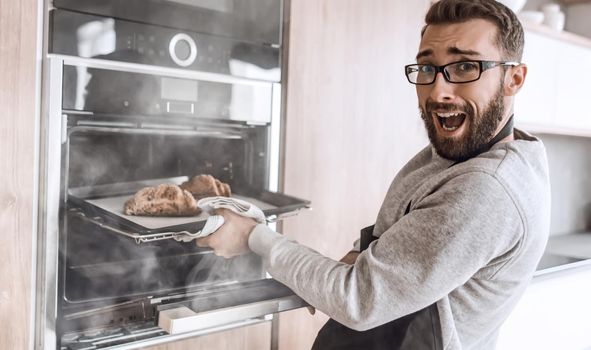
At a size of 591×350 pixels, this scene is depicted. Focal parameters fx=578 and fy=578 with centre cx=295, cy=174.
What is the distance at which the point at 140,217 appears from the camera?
1113 millimetres

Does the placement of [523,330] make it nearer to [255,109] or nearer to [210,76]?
[255,109]

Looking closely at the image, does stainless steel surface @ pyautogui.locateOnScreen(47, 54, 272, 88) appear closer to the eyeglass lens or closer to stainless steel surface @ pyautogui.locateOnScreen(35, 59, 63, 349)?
stainless steel surface @ pyautogui.locateOnScreen(35, 59, 63, 349)

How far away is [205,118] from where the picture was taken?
1.33 meters

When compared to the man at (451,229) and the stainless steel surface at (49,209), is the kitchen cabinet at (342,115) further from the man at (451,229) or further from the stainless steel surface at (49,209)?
the stainless steel surface at (49,209)

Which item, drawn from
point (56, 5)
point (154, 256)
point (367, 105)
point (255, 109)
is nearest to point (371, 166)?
point (367, 105)

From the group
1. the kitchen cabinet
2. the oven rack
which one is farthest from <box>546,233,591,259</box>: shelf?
the oven rack

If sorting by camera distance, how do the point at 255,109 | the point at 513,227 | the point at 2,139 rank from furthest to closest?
the point at 255,109 → the point at 2,139 → the point at 513,227

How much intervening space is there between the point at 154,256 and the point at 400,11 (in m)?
1.01

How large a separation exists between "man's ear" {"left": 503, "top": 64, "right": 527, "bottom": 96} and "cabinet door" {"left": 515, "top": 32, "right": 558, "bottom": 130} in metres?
1.15

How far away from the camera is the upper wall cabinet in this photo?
87.6 inches

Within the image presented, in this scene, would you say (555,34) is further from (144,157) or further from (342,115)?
(144,157)

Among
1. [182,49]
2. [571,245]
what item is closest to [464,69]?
[182,49]

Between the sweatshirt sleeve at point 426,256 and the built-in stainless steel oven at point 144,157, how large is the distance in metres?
0.14

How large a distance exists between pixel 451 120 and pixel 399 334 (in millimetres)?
405
